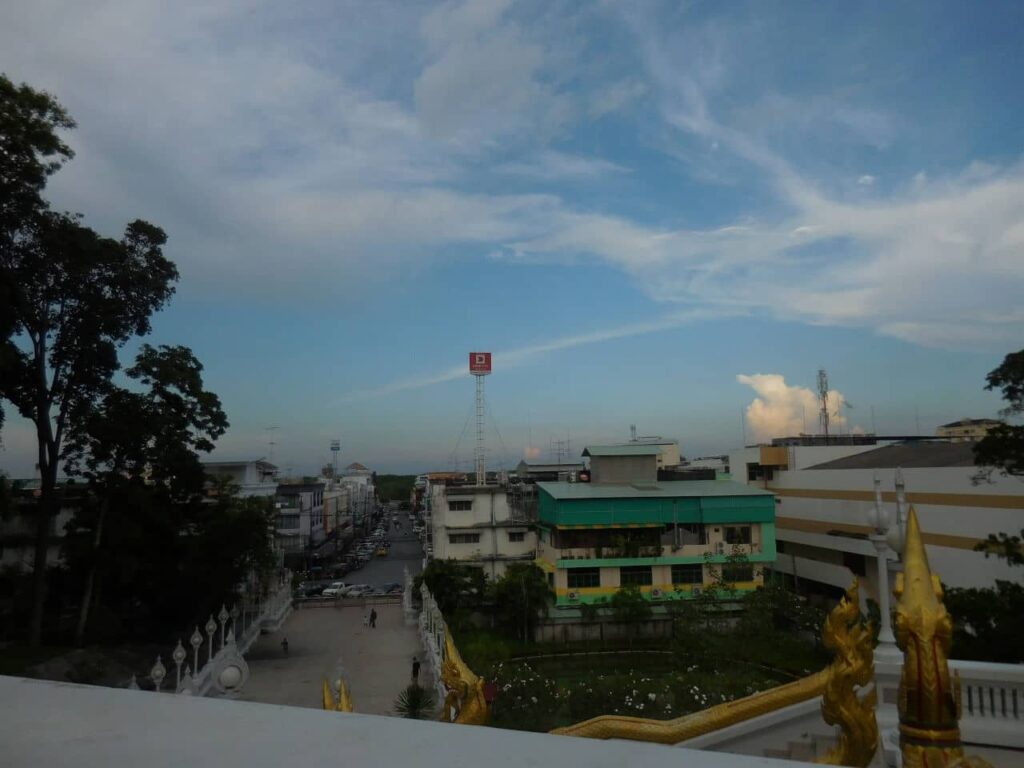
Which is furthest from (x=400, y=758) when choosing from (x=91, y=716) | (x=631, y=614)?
(x=631, y=614)

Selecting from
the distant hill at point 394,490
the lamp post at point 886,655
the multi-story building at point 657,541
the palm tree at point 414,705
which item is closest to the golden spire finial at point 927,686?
the lamp post at point 886,655

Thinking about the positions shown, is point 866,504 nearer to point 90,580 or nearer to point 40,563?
point 90,580

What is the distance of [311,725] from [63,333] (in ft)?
72.3

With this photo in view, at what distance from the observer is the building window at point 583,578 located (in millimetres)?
27984

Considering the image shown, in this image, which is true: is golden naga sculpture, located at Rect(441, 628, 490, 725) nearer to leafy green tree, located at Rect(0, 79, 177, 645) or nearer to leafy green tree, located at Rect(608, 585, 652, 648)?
leafy green tree, located at Rect(0, 79, 177, 645)

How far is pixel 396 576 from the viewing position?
158 feet

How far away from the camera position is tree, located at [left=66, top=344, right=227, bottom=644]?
20203 mm

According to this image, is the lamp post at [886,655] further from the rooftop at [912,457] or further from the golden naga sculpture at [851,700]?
the rooftop at [912,457]

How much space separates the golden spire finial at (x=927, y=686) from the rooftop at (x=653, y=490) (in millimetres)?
24334

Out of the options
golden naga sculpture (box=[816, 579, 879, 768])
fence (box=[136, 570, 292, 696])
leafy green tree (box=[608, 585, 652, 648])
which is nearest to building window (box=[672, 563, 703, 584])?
leafy green tree (box=[608, 585, 652, 648])

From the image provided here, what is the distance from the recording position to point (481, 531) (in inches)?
1272

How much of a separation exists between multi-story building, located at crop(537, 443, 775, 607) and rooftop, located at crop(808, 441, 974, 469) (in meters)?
5.51

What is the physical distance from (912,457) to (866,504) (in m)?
4.04

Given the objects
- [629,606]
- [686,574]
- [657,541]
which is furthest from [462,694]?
[686,574]
